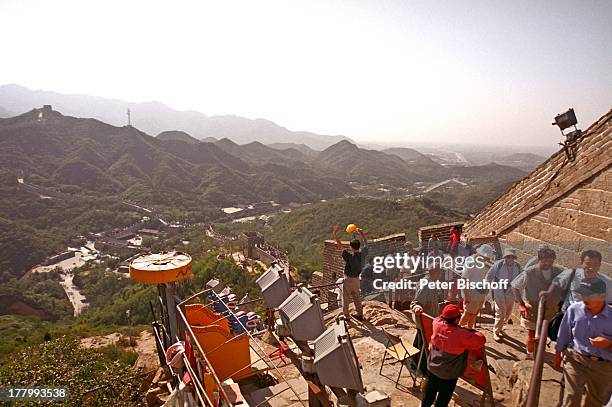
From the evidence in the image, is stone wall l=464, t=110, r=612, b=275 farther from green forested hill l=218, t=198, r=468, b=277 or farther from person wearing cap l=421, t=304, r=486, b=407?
green forested hill l=218, t=198, r=468, b=277

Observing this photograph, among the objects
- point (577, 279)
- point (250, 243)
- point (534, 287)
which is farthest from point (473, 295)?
point (250, 243)

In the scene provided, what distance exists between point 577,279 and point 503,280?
4.78ft

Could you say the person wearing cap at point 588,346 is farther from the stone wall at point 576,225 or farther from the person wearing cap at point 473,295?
the stone wall at point 576,225

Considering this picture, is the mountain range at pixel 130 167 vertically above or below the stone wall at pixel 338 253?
below

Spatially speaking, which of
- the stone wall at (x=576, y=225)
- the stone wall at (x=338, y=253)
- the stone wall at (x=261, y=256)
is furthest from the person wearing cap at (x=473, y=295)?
the stone wall at (x=261, y=256)

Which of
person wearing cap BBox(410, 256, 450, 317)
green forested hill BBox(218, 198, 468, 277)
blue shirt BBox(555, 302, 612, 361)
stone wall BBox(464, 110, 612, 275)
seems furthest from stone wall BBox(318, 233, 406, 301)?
green forested hill BBox(218, 198, 468, 277)

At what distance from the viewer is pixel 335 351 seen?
3.21 meters

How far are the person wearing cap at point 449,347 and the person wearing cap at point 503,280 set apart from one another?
2378 mm

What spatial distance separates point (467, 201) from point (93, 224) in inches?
3237

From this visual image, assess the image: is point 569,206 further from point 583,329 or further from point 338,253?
point 338,253

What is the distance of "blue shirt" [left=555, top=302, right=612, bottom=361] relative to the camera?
10.5ft

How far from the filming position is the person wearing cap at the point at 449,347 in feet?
11.5

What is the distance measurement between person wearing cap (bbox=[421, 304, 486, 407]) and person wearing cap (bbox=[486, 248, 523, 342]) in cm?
238

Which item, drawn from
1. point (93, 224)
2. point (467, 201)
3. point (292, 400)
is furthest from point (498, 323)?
point (93, 224)
